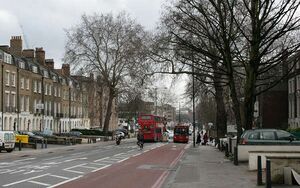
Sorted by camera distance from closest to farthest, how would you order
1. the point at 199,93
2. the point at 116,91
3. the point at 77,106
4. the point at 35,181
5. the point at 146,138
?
the point at 35,181
the point at 199,93
the point at 146,138
the point at 116,91
the point at 77,106

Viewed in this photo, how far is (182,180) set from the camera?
17688 millimetres

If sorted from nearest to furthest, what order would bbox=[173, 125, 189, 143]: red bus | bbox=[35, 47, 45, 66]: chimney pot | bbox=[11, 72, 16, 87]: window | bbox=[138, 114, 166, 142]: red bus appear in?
bbox=[138, 114, 166, 142]: red bus
bbox=[11, 72, 16, 87]: window
bbox=[173, 125, 189, 143]: red bus
bbox=[35, 47, 45, 66]: chimney pot

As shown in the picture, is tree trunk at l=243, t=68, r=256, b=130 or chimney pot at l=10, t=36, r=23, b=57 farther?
chimney pot at l=10, t=36, r=23, b=57

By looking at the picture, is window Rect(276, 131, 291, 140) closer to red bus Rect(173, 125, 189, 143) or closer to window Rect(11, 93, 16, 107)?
red bus Rect(173, 125, 189, 143)

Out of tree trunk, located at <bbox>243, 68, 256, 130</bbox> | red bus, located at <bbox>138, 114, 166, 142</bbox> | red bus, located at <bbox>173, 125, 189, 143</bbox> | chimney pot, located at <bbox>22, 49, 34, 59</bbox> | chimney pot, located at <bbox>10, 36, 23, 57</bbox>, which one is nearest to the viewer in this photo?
tree trunk, located at <bbox>243, 68, 256, 130</bbox>

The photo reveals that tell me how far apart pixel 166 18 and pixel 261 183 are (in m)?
22.9

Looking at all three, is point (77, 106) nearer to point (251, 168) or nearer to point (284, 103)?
point (284, 103)

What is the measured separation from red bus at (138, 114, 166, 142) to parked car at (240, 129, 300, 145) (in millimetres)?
40702

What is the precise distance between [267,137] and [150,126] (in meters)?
42.8

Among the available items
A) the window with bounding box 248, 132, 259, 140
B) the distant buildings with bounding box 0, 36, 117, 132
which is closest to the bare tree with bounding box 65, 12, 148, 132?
the distant buildings with bounding box 0, 36, 117, 132

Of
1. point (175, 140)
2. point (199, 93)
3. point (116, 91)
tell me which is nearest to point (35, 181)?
point (199, 93)

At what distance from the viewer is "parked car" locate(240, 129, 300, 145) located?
76.5 feet

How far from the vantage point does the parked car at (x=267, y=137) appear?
76.5 feet

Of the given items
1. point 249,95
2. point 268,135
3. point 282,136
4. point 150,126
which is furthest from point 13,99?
point 282,136
